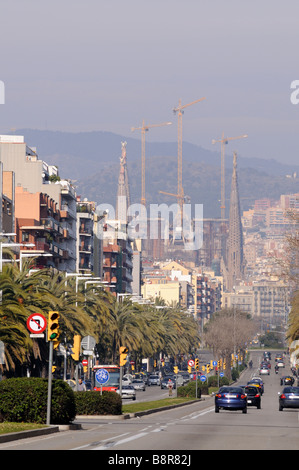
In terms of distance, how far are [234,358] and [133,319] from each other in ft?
284

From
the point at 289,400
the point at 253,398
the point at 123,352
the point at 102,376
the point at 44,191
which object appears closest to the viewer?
the point at 102,376

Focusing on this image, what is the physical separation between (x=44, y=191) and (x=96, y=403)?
9264 centimetres

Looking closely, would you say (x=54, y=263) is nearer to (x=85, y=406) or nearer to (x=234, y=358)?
(x=234, y=358)

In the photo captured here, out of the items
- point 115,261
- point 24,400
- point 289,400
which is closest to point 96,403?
point 24,400

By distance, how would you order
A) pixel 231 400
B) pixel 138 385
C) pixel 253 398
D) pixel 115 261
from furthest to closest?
1. pixel 115 261
2. pixel 138 385
3. pixel 253 398
4. pixel 231 400

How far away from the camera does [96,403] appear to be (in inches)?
1833

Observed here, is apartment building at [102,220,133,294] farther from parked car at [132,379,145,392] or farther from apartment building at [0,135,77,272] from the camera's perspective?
parked car at [132,379,145,392]

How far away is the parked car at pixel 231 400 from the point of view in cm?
6056

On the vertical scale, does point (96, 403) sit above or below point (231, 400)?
above

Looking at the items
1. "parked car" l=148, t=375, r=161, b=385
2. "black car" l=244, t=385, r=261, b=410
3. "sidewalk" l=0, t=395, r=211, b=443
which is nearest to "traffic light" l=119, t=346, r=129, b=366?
"sidewalk" l=0, t=395, r=211, b=443

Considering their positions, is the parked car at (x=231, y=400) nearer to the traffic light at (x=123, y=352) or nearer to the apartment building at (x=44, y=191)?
the traffic light at (x=123, y=352)

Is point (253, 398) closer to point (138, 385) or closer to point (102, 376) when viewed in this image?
point (102, 376)

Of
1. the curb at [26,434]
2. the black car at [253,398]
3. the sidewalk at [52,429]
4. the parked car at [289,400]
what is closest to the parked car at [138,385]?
the black car at [253,398]
